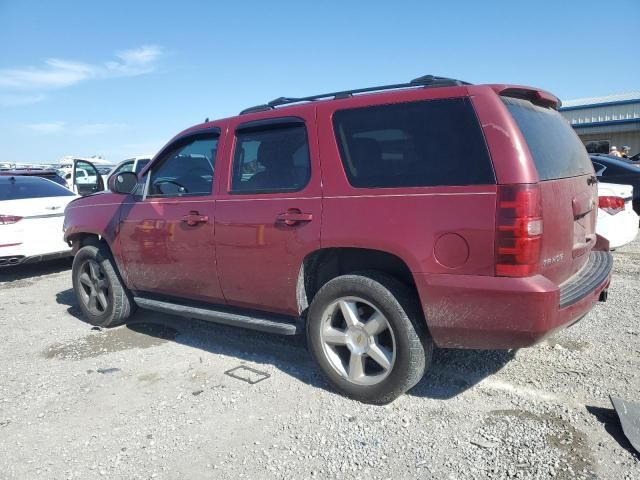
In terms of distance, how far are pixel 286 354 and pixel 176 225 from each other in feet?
4.62

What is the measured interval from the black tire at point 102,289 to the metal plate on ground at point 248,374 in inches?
68.2

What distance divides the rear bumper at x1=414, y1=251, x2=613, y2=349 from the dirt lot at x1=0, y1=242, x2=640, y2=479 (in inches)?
22.5

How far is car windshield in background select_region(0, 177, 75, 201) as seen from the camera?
26.0 feet

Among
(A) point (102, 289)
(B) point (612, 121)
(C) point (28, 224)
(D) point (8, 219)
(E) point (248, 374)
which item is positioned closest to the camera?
(E) point (248, 374)

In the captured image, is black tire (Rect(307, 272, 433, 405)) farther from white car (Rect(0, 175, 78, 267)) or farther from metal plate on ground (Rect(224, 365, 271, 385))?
white car (Rect(0, 175, 78, 267))

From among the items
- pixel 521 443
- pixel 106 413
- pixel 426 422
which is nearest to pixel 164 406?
pixel 106 413

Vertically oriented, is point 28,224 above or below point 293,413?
above

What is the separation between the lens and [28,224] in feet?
24.3

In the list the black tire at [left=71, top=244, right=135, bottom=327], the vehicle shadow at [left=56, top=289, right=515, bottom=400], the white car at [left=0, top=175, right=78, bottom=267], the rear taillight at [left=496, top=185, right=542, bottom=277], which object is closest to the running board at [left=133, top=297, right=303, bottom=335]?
the vehicle shadow at [left=56, top=289, right=515, bottom=400]

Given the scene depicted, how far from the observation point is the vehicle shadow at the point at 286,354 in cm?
377

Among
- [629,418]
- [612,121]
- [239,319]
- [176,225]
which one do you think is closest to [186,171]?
[176,225]

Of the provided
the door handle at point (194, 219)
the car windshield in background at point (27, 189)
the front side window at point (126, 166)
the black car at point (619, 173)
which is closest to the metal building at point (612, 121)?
the black car at point (619, 173)

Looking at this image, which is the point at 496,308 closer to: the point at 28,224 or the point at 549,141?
the point at 549,141

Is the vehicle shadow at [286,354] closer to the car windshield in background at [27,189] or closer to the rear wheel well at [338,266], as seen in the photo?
the rear wheel well at [338,266]
